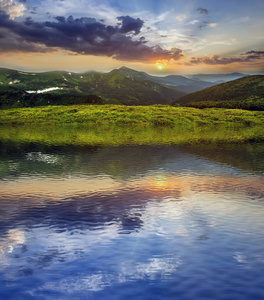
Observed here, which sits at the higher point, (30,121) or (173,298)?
(30,121)

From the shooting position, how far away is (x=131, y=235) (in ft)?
64.1

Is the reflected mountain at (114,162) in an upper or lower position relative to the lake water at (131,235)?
upper

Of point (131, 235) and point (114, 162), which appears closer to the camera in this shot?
point (131, 235)

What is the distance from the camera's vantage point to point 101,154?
5572 cm

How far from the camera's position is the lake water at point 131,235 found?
14.1 metres

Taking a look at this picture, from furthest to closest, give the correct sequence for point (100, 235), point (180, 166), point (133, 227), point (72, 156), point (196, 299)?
point (72, 156) → point (180, 166) → point (133, 227) → point (100, 235) → point (196, 299)

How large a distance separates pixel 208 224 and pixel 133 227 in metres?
5.33

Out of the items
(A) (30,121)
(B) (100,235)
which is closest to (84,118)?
(A) (30,121)

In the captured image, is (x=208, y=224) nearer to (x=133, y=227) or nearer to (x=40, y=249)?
(x=133, y=227)

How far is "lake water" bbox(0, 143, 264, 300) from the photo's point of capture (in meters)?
14.1

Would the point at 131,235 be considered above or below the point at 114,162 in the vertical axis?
below

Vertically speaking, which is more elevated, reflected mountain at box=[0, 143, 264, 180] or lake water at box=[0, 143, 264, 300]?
reflected mountain at box=[0, 143, 264, 180]

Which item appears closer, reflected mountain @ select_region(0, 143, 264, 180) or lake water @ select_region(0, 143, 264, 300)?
lake water @ select_region(0, 143, 264, 300)

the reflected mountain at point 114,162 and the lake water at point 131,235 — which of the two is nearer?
the lake water at point 131,235
